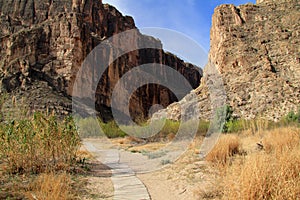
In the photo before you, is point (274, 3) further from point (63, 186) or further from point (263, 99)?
point (63, 186)

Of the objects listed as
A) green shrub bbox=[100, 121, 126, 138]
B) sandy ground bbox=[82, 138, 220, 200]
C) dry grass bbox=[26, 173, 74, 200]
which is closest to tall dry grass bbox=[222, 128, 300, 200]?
sandy ground bbox=[82, 138, 220, 200]

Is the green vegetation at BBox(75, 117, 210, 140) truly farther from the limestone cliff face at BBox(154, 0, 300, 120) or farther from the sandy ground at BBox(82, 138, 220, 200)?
the sandy ground at BBox(82, 138, 220, 200)

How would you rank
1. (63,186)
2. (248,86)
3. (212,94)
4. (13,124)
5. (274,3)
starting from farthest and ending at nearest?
(274,3) < (212,94) < (248,86) < (13,124) < (63,186)

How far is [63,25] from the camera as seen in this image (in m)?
46.2

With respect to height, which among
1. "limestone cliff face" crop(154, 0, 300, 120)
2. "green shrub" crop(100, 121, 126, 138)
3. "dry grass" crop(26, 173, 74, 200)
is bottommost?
"green shrub" crop(100, 121, 126, 138)

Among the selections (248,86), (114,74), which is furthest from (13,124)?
(114,74)

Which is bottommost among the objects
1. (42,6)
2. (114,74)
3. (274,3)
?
(114,74)

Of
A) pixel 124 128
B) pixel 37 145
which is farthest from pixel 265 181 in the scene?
pixel 124 128

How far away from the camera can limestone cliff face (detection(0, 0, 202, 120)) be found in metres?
37.3

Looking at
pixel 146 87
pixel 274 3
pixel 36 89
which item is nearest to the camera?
pixel 274 3

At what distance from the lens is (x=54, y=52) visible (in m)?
45.5

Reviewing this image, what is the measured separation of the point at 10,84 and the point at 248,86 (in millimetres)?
30097

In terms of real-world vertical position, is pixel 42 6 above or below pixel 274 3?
above

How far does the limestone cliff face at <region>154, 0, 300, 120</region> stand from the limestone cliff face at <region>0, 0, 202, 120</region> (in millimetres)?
19068
